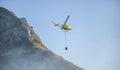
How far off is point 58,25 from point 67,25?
137 inches

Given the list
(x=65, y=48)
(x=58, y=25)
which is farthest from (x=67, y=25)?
(x=65, y=48)

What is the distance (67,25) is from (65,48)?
1812 cm

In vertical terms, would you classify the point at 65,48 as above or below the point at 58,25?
below

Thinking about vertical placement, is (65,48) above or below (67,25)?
below

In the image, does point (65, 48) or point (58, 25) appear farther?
point (58, 25)

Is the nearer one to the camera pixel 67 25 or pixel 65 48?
pixel 65 48

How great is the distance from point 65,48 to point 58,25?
19.1 m

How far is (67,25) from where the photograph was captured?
364 ft

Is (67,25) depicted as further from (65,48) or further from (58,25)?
(65,48)

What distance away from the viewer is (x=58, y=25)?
11200 cm

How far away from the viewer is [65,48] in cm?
9475
